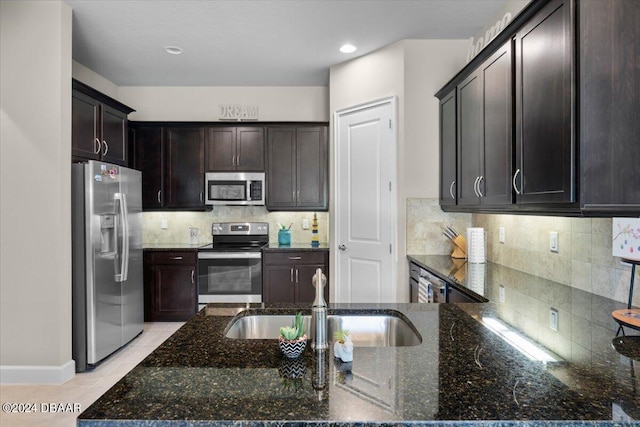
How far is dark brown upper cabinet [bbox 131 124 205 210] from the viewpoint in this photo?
4.47m

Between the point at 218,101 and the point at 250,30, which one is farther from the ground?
the point at 250,30

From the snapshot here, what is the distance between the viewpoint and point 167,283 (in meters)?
4.26

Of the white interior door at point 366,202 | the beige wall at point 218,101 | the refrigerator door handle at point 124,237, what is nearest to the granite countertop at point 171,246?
the refrigerator door handle at point 124,237

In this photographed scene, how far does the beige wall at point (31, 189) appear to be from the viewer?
110 inches

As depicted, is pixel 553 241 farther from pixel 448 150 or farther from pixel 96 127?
pixel 96 127

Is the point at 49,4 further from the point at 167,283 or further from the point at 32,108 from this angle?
the point at 167,283

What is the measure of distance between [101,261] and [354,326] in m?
2.50

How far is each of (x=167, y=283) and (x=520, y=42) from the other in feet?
12.9

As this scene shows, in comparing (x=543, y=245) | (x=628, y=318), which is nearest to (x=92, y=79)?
(x=543, y=245)

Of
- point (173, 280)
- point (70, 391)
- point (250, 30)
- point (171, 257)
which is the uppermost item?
point (250, 30)

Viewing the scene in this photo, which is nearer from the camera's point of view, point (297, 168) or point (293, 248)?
point (293, 248)

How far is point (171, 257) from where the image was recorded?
426 centimetres

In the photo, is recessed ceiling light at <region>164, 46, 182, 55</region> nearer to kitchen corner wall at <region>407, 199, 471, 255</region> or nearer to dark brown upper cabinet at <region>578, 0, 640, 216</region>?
kitchen corner wall at <region>407, 199, 471, 255</region>

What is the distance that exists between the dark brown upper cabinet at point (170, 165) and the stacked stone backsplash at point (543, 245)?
253 cm
